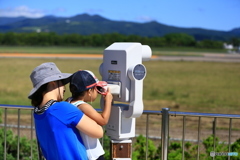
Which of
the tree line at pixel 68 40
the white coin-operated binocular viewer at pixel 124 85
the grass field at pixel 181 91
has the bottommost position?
the grass field at pixel 181 91

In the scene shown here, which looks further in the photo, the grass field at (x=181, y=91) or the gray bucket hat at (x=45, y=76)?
the grass field at (x=181, y=91)

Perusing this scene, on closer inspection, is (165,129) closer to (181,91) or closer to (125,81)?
(125,81)

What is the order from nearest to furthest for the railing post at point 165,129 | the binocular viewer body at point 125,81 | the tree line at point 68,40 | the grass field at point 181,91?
1. the binocular viewer body at point 125,81
2. the railing post at point 165,129
3. the grass field at point 181,91
4. the tree line at point 68,40

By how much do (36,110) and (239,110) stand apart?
51.1 feet

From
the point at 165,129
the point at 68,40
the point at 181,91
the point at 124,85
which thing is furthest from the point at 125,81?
the point at 68,40

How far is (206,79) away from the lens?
32.3 meters

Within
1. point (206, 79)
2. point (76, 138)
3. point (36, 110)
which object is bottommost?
point (206, 79)

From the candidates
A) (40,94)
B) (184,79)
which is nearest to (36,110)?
(40,94)

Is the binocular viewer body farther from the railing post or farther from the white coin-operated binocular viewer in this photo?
the railing post

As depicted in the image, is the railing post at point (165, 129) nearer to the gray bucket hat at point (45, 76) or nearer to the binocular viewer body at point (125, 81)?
the binocular viewer body at point (125, 81)

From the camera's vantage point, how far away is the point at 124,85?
133 inches

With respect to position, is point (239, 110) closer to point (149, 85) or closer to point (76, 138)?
point (149, 85)

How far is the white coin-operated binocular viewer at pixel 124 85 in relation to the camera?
335 cm

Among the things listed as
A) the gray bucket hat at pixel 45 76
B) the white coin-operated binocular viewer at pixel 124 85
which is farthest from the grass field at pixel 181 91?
the gray bucket hat at pixel 45 76
